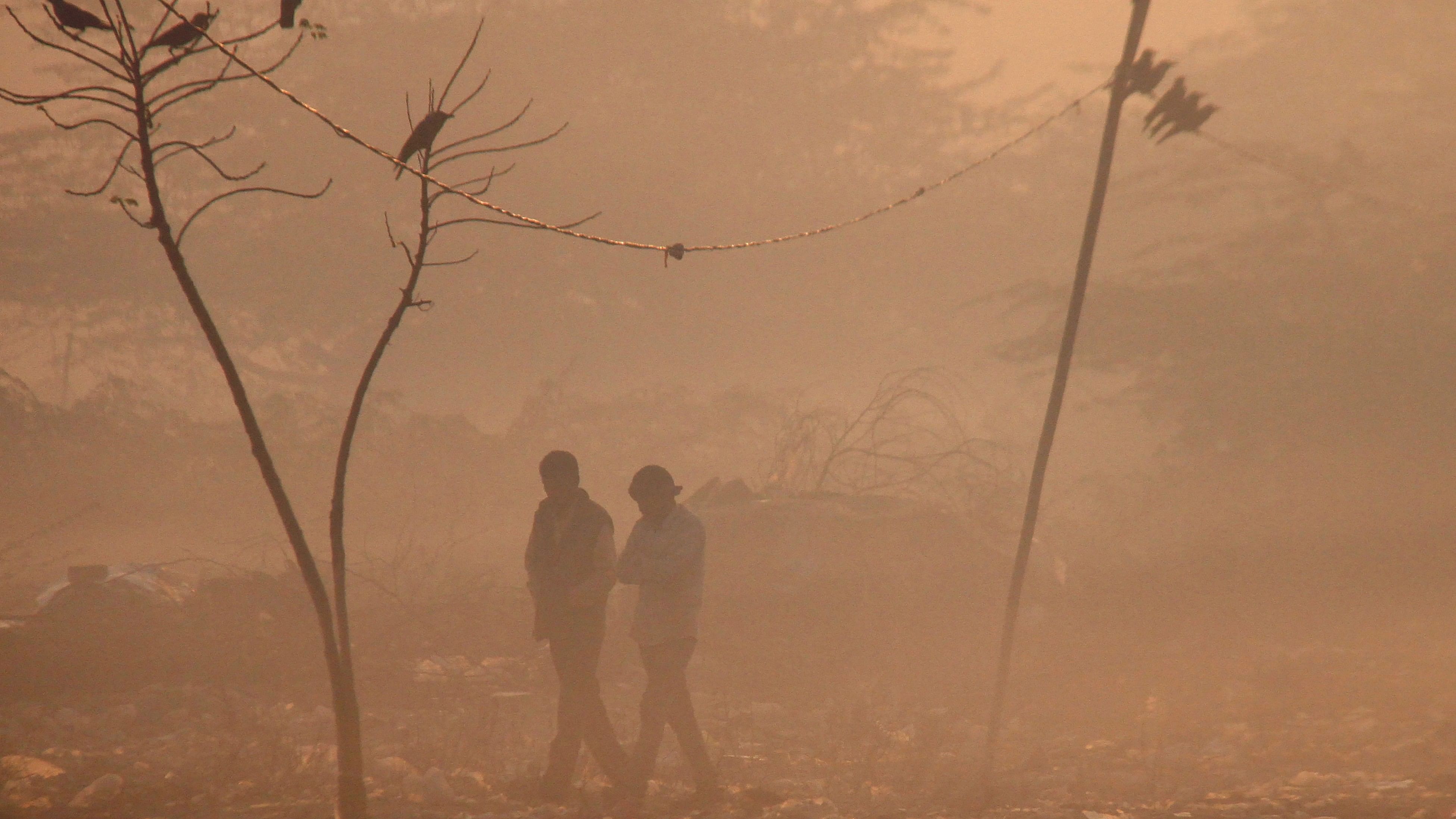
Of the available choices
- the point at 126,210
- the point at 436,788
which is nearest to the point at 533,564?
the point at 436,788

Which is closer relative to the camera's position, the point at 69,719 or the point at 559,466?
the point at 559,466

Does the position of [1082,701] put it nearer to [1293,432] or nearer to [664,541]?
[664,541]

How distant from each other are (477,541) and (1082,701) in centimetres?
1186

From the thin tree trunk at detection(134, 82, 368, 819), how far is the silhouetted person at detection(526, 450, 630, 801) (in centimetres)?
94

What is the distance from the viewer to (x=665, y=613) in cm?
442

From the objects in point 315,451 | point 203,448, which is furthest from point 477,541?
point 203,448

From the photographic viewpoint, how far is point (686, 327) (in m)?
25.2

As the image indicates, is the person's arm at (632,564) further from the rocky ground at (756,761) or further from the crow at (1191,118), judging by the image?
the crow at (1191,118)

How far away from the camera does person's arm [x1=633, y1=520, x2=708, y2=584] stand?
438 cm

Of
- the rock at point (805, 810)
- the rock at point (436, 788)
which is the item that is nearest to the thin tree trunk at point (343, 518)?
the rock at point (436, 788)

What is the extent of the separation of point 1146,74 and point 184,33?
4.50 m

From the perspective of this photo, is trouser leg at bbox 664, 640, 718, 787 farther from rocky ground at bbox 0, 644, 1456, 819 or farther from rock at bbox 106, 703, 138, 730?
rock at bbox 106, 703, 138, 730

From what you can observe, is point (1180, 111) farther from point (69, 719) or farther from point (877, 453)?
point (69, 719)

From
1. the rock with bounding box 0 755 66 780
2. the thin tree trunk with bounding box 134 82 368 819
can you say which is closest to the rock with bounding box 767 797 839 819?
the thin tree trunk with bounding box 134 82 368 819
